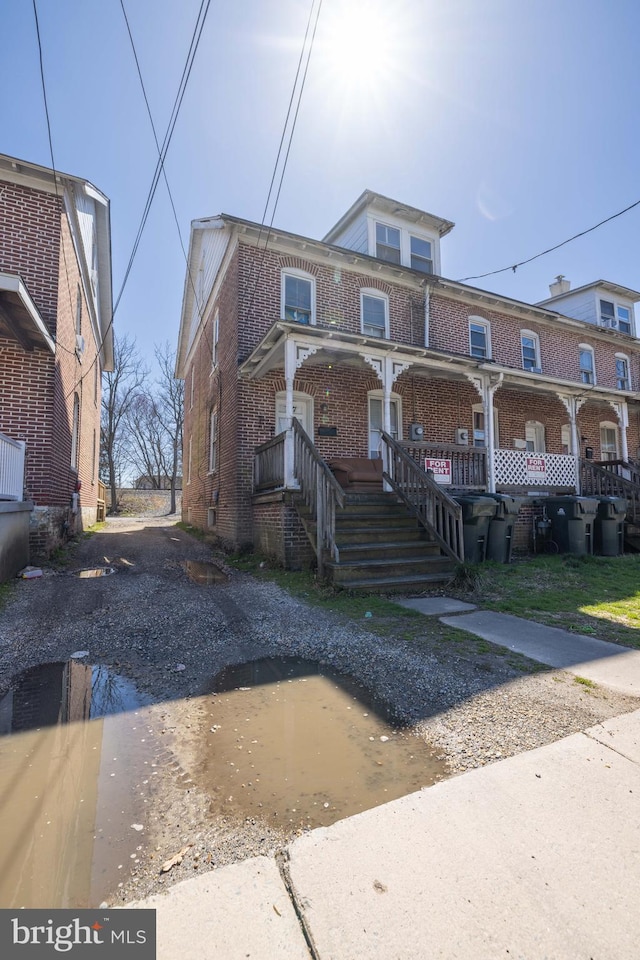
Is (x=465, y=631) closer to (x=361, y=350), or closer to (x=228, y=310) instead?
(x=361, y=350)

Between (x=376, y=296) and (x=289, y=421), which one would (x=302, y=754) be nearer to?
(x=289, y=421)

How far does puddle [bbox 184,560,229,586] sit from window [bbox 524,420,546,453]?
32.8 ft

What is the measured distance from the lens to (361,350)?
9.00m

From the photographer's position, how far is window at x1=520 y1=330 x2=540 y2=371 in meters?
13.7

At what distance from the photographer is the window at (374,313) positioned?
1120cm

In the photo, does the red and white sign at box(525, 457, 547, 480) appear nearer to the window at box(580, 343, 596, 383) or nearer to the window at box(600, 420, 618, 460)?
the window at box(600, 420, 618, 460)

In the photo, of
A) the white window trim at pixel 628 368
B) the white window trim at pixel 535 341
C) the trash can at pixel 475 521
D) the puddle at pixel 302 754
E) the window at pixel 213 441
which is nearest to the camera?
the puddle at pixel 302 754

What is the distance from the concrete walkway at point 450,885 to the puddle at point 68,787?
35 cm

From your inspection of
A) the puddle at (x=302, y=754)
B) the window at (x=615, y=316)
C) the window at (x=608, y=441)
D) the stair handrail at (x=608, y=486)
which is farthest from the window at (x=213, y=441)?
the window at (x=615, y=316)

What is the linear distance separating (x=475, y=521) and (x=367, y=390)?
13.7 feet

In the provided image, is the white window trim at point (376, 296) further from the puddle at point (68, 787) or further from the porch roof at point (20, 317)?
the puddle at point (68, 787)

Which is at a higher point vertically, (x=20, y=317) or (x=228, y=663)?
(x=20, y=317)

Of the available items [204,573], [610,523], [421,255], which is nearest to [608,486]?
[610,523]

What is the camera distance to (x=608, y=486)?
11961 mm
